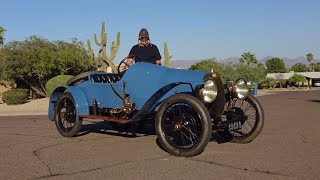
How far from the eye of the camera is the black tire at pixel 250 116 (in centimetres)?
723

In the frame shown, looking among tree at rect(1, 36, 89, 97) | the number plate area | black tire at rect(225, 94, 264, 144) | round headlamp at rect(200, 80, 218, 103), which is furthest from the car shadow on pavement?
tree at rect(1, 36, 89, 97)

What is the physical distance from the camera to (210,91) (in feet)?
20.9

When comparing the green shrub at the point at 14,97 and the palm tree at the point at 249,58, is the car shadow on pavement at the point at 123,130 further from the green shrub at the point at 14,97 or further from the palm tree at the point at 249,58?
the palm tree at the point at 249,58

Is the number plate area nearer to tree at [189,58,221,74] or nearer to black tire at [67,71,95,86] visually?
black tire at [67,71,95,86]

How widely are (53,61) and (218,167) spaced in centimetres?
2286

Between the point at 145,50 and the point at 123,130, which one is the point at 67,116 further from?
the point at 145,50

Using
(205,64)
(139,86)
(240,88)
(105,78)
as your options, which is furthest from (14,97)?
(205,64)

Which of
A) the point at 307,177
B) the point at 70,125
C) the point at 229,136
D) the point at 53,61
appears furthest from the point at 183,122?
the point at 53,61

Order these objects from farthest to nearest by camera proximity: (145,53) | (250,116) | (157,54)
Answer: (157,54), (145,53), (250,116)

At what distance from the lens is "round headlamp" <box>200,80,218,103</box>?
20.8 feet

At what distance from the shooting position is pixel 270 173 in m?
5.11

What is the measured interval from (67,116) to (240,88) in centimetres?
374

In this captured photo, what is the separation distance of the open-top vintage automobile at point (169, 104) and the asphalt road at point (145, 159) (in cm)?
32

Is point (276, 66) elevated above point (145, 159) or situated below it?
above
